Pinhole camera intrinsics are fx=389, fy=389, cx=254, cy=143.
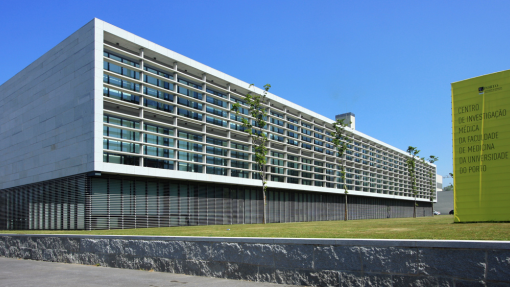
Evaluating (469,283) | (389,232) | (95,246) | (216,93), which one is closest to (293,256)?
(389,232)

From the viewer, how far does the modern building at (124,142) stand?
2992cm

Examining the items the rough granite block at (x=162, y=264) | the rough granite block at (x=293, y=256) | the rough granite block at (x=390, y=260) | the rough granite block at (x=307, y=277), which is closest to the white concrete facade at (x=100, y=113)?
the rough granite block at (x=162, y=264)

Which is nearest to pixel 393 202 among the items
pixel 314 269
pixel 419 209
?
pixel 419 209

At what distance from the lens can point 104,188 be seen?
3009 centimetres

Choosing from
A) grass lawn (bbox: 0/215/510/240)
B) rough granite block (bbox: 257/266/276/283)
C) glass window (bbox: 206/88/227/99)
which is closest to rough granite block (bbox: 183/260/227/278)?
rough granite block (bbox: 257/266/276/283)

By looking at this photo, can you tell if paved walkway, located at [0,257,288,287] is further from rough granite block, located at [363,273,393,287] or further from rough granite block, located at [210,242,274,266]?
rough granite block, located at [363,273,393,287]

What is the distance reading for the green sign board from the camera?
14.1 meters

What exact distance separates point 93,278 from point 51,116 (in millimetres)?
26766

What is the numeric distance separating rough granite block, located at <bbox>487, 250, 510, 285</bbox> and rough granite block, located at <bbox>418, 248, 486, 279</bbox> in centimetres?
10

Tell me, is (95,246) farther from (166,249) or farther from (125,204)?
(125,204)

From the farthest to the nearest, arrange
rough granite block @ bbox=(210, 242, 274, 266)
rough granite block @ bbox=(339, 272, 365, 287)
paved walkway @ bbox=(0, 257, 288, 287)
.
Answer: paved walkway @ bbox=(0, 257, 288, 287)
rough granite block @ bbox=(210, 242, 274, 266)
rough granite block @ bbox=(339, 272, 365, 287)

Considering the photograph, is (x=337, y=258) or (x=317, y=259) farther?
(x=317, y=259)

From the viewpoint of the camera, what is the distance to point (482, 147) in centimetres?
1477

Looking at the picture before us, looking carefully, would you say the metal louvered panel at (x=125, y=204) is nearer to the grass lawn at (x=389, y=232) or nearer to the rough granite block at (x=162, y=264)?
the grass lawn at (x=389, y=232)
